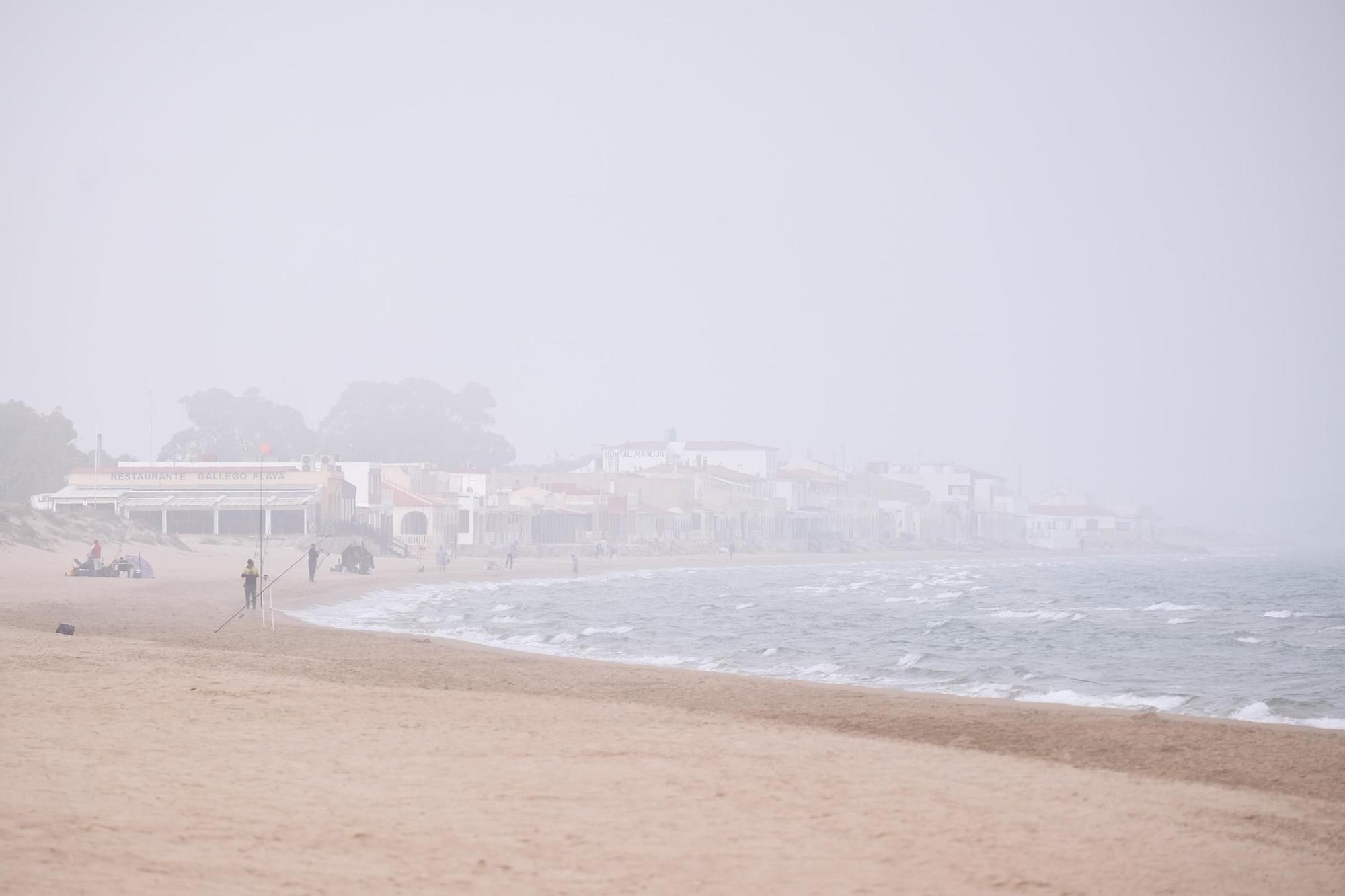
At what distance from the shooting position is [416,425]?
154875mm

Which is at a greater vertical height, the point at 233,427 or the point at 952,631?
the point at 233,427

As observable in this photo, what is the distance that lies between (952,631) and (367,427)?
420 feet

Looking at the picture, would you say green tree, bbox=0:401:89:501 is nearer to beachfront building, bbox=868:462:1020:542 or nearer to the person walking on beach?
the person walking on beach

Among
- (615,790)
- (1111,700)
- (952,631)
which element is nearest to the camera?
(615,790)

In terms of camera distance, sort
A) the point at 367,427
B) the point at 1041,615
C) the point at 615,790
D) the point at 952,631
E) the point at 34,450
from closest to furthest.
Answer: the point at 615,790, the point at 952,631, the point at 1041,615, the point at 34,450, the point at 367,427

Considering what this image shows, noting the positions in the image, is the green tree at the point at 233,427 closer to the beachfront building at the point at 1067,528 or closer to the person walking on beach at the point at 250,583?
the beachfront building at the point at 1067,528

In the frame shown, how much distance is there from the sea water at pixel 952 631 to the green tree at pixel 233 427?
8416 cm

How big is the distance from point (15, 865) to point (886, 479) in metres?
153

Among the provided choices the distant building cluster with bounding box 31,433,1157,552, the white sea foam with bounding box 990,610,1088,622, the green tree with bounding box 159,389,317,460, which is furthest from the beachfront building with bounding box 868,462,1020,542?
the white sea foam with bounding box 990,610,1088,622

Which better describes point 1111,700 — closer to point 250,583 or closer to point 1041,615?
point 250,583

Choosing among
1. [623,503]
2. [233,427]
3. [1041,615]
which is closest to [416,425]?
[233,427]

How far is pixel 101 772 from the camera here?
9.46 meters

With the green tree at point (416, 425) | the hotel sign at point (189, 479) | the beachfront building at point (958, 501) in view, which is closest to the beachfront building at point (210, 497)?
the hotel sign at point (189, 479)

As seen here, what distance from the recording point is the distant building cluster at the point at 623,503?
226 ft
